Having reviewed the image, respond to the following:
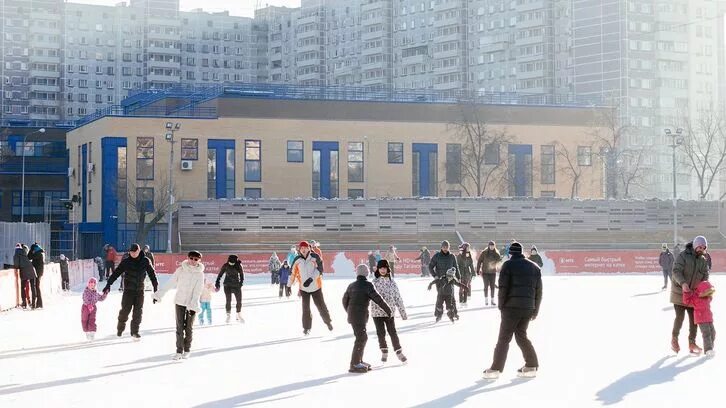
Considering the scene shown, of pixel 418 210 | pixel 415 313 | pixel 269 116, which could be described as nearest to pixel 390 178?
pixel 269 116

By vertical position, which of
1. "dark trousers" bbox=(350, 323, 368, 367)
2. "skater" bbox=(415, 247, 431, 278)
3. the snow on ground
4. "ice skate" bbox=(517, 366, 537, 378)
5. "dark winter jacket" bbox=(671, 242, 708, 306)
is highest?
"dark winter jacket" bbox=(671, 242, 708, 306)

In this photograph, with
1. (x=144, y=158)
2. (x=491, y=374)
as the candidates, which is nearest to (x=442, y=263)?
(x=491, y=374)

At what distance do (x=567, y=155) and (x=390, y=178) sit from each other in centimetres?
1336

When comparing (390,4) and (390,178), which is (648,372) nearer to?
(390,178)

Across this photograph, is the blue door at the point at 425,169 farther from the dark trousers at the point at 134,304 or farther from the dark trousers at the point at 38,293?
the dark trousers at the point at 134,304

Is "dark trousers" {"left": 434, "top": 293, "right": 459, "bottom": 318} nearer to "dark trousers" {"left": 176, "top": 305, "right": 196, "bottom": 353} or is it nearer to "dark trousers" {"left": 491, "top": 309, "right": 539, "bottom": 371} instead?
"dark trousers" {"left": 176, "top": 305, "right": 196, "bottom": 353}

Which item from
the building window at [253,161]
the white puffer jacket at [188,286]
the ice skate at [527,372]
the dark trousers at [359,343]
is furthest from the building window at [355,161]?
the ice skate at [527,372]

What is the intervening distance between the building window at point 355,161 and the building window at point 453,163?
643cm

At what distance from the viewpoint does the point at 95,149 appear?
8569cm

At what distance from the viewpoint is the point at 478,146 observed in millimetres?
87250

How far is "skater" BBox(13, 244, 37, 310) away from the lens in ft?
104

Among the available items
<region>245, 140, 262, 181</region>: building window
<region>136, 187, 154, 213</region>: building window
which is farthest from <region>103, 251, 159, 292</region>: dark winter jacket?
<region>245, 140, 262, 181</region>: building window

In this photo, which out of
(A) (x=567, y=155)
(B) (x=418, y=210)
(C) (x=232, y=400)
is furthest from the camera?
(A) (x=567, y=155)

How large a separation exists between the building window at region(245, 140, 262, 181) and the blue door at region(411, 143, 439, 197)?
11032 millimetres
